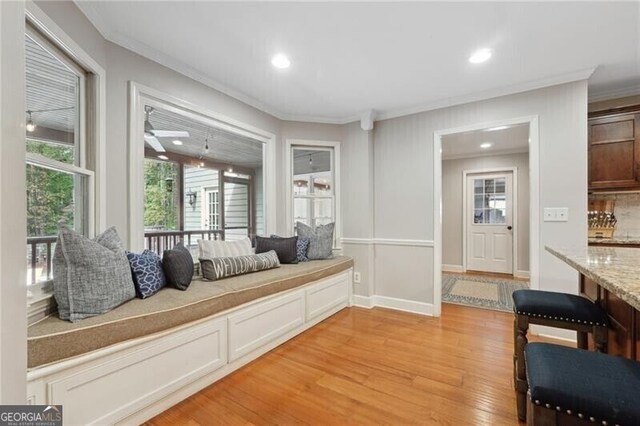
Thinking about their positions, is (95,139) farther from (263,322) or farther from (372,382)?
(372,382)

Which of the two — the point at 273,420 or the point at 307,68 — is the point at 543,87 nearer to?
the point at 307,68

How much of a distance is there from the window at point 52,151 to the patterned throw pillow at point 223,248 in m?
0.88

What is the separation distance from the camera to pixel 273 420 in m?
1.62

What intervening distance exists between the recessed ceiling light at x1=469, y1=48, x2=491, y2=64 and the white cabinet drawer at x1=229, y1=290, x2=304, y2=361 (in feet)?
8.51

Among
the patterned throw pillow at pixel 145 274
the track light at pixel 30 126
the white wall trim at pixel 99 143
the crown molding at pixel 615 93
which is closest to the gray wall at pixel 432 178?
the crown molding at pixel 615 93

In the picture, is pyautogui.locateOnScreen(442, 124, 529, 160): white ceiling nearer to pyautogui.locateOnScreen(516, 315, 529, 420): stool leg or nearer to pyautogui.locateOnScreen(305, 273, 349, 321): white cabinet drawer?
pyautogui.locateOnScreen(305, 273, 349, 321): white cabinet drawer

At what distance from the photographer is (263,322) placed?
237 cm

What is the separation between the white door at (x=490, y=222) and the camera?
5418mm

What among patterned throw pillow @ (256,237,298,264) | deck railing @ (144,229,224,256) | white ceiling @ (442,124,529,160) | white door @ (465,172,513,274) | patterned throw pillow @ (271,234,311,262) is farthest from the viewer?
white door @ (465,172,513,274)

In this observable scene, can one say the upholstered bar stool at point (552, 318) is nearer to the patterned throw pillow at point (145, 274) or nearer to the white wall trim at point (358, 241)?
the white wall trim at point (358, 241)

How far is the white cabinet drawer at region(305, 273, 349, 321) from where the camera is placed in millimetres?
2939

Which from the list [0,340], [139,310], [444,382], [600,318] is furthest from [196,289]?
[600,318]

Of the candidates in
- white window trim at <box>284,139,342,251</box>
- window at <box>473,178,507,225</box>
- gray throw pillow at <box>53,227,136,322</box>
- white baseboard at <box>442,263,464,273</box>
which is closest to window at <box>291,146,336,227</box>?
white window trim at <box>284,139,342,251</box>

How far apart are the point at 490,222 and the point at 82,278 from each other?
623cm
